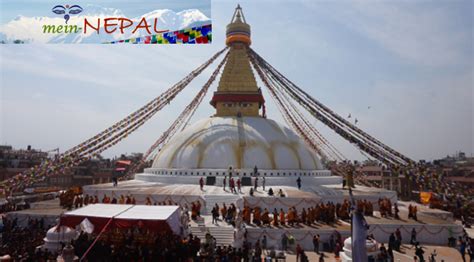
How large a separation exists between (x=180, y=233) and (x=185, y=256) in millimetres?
1629

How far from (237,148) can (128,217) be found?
11.5 m

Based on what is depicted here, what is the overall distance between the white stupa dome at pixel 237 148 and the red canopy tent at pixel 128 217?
9669 millimetres

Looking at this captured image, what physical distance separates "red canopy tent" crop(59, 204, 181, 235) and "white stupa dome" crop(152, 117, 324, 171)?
9669 millimetres

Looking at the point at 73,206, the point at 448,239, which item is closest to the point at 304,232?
the point at 448,239

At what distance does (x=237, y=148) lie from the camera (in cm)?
2069

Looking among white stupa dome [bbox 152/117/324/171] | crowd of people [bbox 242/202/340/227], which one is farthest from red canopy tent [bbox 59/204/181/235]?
white stupa dome [bbox 152/117/324/171]

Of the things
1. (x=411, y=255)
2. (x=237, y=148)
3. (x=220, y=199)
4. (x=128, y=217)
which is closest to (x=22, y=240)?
(x=128, y=217)

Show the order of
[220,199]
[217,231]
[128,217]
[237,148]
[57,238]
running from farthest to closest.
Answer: [237,148] < [220,199] < [217,231] < [57,238] < [128,217]

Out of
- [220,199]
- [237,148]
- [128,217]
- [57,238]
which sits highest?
[237,148]

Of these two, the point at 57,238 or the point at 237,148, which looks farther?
the point at 237,148

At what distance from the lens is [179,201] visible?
51.7 ft

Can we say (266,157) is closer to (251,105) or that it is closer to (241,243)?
(251,105)

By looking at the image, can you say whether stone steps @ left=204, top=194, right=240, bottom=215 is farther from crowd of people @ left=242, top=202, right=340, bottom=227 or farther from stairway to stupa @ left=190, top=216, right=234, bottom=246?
stairway to stupa @ left=190, top=216, right=234, bottom=246

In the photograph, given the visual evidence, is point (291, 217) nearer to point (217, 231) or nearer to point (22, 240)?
point (217, 231)
